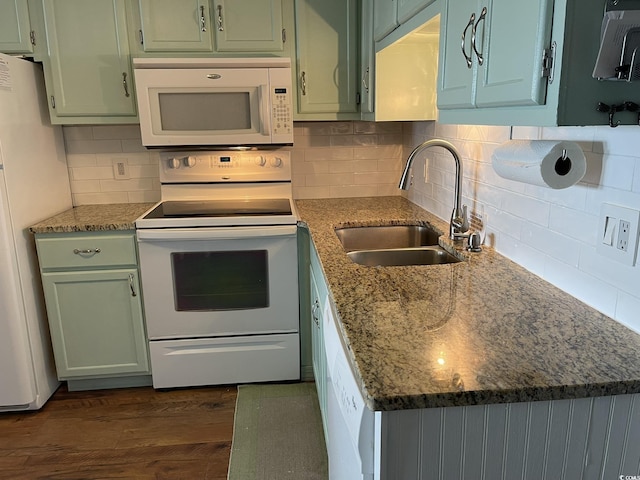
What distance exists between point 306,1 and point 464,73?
1468mm

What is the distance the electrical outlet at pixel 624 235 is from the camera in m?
1.08

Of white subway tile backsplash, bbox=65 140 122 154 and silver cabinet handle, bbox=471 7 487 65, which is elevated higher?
silver cabinet handle, bbox=471 7 487 65

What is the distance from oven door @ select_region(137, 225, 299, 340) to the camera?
7.65ft

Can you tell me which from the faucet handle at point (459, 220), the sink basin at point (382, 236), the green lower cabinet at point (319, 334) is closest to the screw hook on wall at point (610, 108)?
the faucet handle at point (459, 220)

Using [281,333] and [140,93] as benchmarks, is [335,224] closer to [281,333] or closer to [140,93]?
[281,333]

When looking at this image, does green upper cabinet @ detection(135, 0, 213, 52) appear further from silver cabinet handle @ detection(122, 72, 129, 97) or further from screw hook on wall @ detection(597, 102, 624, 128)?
screw hook on wall @ detection(597, 102, 624, 128)

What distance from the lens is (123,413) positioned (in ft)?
7.73

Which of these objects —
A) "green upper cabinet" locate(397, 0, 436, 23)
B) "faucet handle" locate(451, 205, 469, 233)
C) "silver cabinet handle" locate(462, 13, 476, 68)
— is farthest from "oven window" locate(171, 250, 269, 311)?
"silver cabinet handle" locate(462, 13, 476, 68)

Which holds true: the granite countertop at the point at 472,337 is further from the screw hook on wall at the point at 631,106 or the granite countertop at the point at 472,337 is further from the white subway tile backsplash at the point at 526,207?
the screw hook on wall at the point at 631,106

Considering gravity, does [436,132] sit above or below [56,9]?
below

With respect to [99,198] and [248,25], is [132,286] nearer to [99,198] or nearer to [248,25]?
[99,198]

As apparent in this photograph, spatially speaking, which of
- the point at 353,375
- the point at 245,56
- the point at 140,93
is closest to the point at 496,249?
the point at 353,375

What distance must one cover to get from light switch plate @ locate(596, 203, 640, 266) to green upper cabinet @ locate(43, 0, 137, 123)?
217cm

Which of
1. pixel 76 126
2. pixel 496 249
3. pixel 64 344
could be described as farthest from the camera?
pixel 76 126
